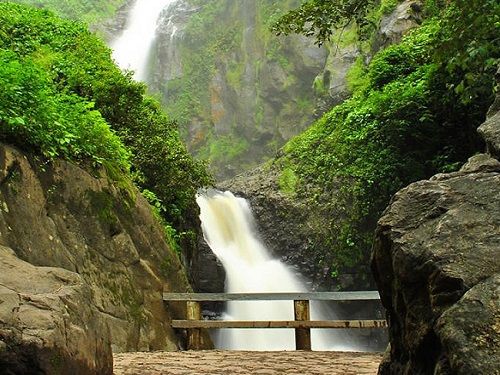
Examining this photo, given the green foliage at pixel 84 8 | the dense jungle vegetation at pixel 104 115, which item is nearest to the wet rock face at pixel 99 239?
the dense jungle vegetation at pixel 104 115

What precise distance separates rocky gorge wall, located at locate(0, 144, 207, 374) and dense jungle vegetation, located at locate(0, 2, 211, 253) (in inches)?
26.8

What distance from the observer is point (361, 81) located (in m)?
21.5

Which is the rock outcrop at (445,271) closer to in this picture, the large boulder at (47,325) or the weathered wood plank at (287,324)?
the large boulder at (47,325)

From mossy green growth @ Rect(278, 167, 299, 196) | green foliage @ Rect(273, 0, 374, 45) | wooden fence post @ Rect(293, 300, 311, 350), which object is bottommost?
wooden fence post @ Rect(293, 300, 311, 350)

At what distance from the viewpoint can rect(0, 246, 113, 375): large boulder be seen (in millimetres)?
3582

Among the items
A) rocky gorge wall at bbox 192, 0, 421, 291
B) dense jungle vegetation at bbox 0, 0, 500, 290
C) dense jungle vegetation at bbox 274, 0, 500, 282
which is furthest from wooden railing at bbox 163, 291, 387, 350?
dense jungle vegetation at bbox 274, 0, 500, 282

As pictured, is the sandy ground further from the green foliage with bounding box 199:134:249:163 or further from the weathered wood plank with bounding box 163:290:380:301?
the green foliage with bounding box 199:134:249:163

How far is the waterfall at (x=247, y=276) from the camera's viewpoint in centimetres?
1616

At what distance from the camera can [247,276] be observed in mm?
17953

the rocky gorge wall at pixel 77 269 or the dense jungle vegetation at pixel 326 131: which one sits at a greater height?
the dense jungle vegetation at pixel 326 131

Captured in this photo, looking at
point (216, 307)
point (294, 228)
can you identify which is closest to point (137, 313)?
point (216, 307)

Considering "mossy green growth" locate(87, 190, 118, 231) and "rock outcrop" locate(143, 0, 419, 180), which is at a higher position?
"rock outcrop" locate(143, 0, 419, 180)

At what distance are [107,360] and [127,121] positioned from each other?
30.7 feet

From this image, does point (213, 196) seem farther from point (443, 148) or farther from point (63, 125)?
point (63, 125)
